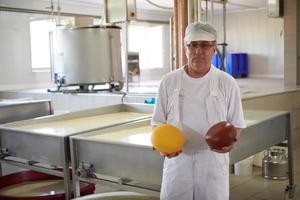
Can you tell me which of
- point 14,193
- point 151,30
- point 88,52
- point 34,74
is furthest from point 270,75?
point 14,193

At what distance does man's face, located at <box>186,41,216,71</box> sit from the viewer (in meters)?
1.84

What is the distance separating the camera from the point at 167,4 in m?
10.2

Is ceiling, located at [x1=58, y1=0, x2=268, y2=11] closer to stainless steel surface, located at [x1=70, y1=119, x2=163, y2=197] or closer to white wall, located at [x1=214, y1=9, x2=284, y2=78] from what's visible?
white wall, located at [x1=214, y1=9, x2=284, y2=78]

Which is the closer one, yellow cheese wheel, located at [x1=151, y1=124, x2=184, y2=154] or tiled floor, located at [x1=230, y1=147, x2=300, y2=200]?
yellow cheese wheel, located at [x1=151, y1=124, x2=184, y2=154]

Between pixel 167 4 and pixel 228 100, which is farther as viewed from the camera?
pixel 167 4

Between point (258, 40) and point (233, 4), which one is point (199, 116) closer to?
point (233, 4)

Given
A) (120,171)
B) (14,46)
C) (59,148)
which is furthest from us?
(14,46)

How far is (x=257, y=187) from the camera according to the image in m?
3.88

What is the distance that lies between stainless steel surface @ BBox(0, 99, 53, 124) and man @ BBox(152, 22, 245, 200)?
204 cm

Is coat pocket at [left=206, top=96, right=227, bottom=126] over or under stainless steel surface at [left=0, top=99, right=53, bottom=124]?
over

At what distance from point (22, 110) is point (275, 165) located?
2495mm

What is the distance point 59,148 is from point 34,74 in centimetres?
609

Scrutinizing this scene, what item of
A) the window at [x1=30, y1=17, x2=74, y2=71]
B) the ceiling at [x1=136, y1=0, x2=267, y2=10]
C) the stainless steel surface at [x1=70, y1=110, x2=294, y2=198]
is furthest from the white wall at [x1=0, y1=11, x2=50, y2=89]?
the stainless steel surface at [x1=70, y1=110, x2=294, y2=198]

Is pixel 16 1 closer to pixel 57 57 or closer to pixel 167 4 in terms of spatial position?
pixel 57 57
